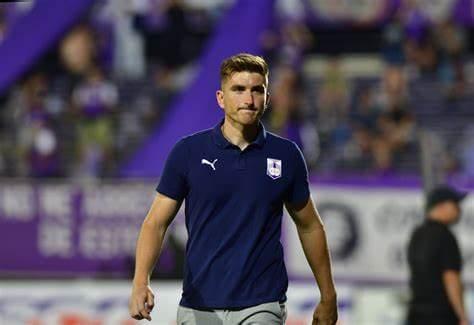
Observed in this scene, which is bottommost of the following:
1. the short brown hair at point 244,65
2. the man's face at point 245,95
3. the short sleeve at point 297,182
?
the short sleeve at point 297,182

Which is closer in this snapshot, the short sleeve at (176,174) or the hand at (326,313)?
the short sleeve at (176,174)

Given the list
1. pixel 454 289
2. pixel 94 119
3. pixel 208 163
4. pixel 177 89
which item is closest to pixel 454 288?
pixel 454 289

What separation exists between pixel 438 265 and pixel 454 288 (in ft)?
0.64

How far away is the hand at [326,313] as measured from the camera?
5141 millimetres

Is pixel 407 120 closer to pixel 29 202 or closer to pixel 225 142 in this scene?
pixel 29 202

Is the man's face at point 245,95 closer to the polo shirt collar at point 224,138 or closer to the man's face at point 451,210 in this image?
the polo shirt collar at point 224,138

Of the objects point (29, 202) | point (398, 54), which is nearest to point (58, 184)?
point (29, 202)

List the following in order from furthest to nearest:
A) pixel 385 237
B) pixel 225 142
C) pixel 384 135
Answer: pixel 384 135
pixel 385 237
pixel 225 142

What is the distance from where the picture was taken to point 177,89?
60.8 ft

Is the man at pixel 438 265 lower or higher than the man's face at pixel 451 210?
lower

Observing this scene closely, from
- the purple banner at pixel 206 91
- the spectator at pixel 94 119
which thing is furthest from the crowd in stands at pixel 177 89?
the purple banner at pixel 206 91

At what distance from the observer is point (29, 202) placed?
15.4 metres

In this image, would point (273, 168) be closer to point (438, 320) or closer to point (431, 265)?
point (431, 265)

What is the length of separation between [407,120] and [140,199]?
13.5 feet
